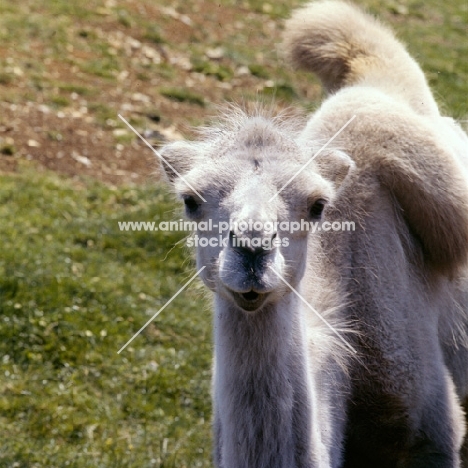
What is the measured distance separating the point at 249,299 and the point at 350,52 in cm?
298

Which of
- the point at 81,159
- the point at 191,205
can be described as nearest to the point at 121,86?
the point at 81,159

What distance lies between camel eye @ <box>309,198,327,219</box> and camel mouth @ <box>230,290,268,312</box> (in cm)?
49

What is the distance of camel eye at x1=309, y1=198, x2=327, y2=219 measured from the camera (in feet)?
12.8

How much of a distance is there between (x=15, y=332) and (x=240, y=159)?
3504 millimetres

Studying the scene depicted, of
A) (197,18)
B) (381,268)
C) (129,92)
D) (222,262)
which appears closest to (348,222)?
(381,268)

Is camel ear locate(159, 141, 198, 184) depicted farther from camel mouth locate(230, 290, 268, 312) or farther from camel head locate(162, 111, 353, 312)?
camel mouth locate(230, 290, 268, 312)

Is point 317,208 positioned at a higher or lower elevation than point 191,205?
higher

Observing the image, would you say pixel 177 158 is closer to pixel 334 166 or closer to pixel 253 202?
pixel 334 166

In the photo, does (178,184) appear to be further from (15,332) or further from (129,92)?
(129,92)

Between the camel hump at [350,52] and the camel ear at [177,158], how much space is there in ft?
6.00

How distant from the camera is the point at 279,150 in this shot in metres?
3.96

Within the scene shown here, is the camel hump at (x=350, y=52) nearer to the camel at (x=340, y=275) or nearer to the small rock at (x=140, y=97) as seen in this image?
the camel at (x=340, y=275)

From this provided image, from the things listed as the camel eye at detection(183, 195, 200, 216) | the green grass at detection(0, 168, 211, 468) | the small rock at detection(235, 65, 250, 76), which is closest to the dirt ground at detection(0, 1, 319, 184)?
the small rock at detection(235, 65, 250, 76)

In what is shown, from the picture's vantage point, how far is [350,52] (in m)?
6.07
